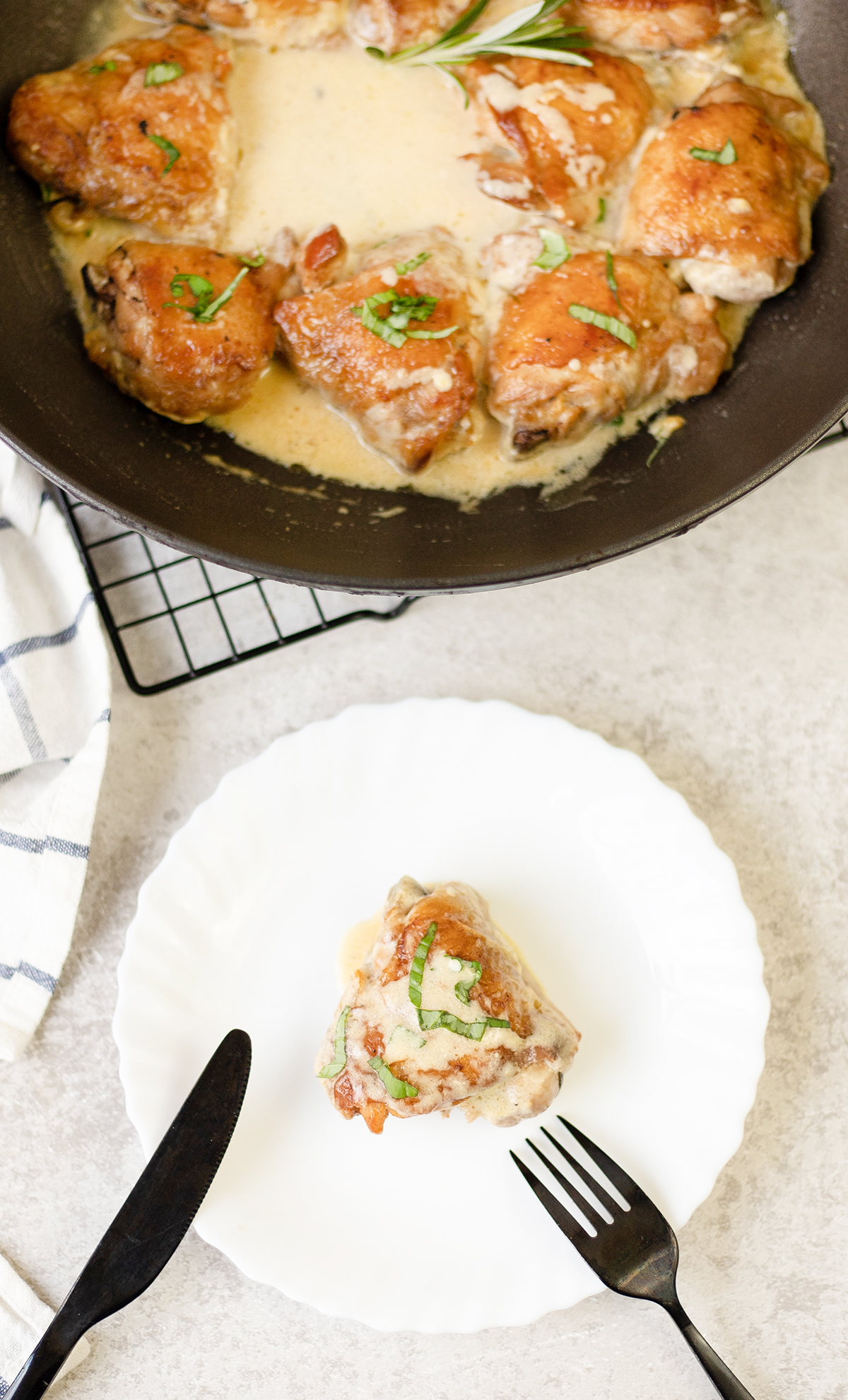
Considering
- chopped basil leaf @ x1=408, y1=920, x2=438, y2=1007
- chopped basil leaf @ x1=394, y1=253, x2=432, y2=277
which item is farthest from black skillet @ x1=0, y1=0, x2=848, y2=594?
chopped basil leaf @ x1=408, y1=920, x2=438, y2=1007

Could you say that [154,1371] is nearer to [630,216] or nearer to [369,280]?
[369,280]

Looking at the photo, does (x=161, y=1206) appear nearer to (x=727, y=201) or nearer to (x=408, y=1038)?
(x=408, y=1038)

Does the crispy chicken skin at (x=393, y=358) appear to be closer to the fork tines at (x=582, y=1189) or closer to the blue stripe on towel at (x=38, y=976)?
the blue stripe on towel at (x=38, y=976)

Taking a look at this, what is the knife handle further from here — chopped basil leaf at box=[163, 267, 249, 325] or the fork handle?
chopped basil leaf at box=[163, 267, 249, 325]

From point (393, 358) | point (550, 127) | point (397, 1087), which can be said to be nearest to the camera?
point (397, 1087)

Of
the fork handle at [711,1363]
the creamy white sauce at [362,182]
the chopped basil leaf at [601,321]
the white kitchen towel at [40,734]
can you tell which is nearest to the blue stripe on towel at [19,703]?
the white kitchen towel at [40,734]

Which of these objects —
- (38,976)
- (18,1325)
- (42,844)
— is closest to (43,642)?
(42,844)

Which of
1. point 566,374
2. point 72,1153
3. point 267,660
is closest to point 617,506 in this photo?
point 566,374
